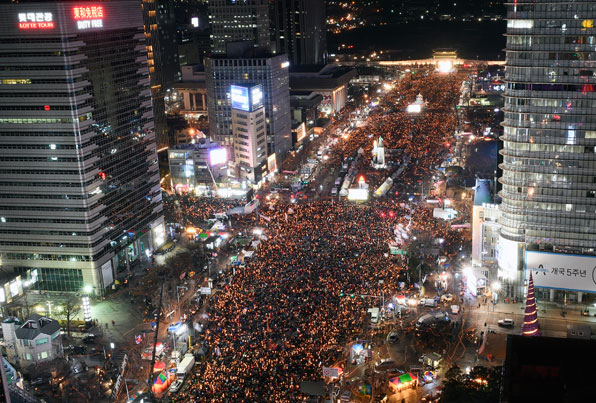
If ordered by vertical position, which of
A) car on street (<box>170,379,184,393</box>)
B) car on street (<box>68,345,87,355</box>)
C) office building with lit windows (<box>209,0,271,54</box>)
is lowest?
car on street (<box>68,345,87,355</box>)

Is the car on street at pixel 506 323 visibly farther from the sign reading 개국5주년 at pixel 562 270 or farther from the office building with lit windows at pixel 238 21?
the office building with lit windows at pixel 238 21

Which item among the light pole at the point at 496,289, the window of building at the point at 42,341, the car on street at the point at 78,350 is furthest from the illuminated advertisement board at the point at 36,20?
the light pole at the point at 496,289

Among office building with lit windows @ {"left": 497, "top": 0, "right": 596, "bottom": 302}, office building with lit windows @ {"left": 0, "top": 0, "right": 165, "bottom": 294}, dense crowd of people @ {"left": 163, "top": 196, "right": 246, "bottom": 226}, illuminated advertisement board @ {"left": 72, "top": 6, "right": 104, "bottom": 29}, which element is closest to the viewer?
office building with lit windows @ {"left": 497, "top": 0, "right": 596, "bottom": 302}

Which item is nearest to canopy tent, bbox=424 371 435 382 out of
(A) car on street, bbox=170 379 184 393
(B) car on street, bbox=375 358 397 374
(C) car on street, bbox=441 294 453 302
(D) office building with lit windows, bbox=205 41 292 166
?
(B) car on street, bbox=375 358 397 374

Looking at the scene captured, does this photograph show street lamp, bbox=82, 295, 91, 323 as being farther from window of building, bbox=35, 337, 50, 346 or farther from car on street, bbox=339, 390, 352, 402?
car on street, bbox=339, 390, 352, 402

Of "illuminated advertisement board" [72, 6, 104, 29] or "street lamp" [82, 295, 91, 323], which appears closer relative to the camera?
"street lamp" [82, 295, 91, 323]

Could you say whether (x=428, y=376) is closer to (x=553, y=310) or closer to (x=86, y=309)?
(x=553, y=310)

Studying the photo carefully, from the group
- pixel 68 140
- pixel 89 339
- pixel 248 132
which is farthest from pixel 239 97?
pixel 89 339
